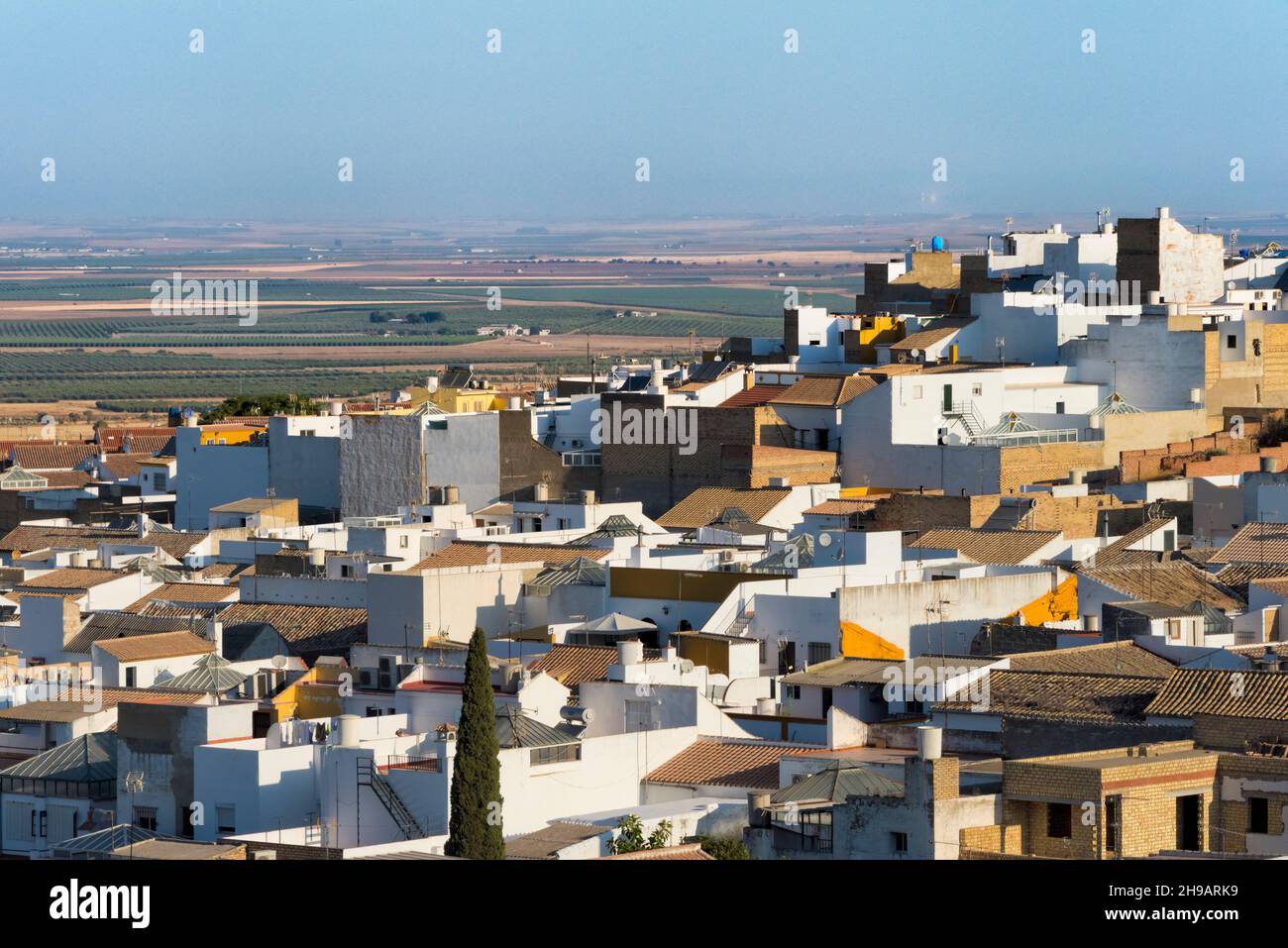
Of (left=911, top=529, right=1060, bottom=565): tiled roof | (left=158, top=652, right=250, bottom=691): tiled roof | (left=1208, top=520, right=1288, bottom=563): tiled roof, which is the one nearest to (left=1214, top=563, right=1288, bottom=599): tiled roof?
(left=1208, top=520, right=1288, bottom=563): tiled roof

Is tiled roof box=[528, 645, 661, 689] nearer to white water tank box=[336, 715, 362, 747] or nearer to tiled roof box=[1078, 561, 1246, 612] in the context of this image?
white water tank box=[336, 715, 362, 747]

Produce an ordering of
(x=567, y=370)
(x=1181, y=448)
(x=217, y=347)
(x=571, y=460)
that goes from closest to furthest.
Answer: (x=1181, y=448), (x=571, y=460), (x=567, y=370), (x=217, y=347)

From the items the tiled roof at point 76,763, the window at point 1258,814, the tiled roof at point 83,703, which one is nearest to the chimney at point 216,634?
the tiled roof at point 83,703
